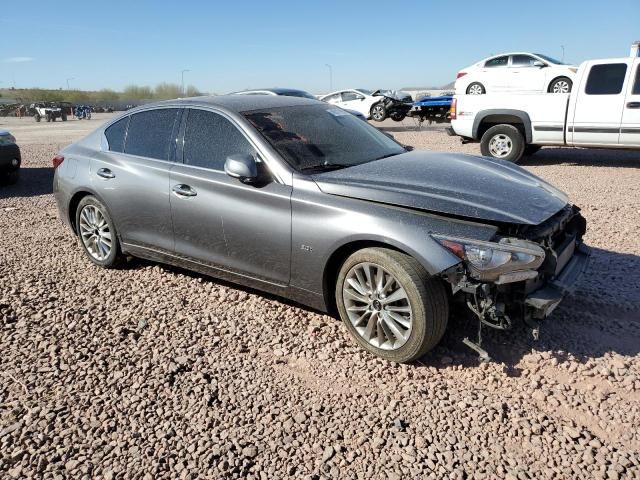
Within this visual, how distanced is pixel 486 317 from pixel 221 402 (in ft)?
5.29

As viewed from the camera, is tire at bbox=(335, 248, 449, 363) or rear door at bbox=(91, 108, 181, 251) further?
rear door at bbox=(91, 108, 181, 251)

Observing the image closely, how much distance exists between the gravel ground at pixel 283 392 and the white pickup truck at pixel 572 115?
6025mm

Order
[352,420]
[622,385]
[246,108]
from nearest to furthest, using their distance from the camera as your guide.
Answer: [352,420] < [622,385] < [246,108]

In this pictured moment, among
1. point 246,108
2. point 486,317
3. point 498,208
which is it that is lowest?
point 486,317

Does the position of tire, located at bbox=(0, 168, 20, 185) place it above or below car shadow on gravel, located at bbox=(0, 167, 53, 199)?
above

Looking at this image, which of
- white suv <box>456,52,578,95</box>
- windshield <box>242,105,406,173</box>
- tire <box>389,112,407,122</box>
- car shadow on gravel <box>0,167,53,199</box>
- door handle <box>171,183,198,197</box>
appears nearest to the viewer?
windshield <box>242,105,406,173</box>

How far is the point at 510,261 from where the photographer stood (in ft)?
9.63

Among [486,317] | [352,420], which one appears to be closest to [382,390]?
[352,420]

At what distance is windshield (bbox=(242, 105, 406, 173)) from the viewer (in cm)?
383

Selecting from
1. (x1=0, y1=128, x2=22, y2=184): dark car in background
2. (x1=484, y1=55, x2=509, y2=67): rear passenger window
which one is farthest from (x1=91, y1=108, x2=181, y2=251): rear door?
(x1=484, y1=55, x2=509, y2=67): rear passenger window

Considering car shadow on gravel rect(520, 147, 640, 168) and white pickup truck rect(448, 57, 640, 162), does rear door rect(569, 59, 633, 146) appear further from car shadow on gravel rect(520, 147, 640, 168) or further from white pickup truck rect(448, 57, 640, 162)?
car shadow on gravel rect(520, 147, 640, 168)

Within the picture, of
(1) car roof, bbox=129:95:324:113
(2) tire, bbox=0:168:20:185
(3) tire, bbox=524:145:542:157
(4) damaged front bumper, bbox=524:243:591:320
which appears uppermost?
(1) car roof, bbox=129:95:324:113

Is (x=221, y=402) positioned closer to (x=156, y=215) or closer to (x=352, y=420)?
(x=352, y=420)

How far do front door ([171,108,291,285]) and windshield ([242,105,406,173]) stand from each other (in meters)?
0.22
